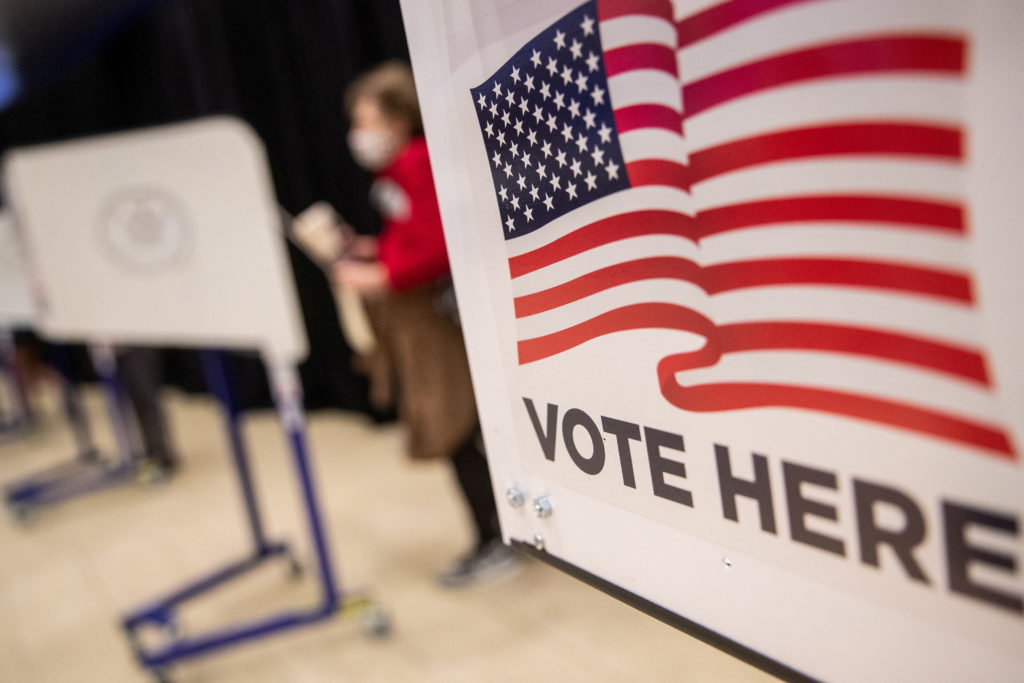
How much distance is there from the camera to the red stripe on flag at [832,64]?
0.42 m

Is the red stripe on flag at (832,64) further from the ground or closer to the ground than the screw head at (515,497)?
further from the ground

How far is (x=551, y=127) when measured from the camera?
641 millimetres

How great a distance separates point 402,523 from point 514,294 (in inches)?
91.9

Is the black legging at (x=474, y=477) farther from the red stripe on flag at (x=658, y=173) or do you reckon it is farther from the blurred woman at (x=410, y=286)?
the red stripe on flag at (x=658, y=173)

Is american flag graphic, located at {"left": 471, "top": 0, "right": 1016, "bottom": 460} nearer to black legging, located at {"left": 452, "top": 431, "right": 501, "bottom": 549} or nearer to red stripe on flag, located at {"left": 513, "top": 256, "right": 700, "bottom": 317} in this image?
red stripe on flag, located at {"left": 513, "top": 256, "right": 700, "bottom": 317}

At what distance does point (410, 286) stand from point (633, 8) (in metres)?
1.62

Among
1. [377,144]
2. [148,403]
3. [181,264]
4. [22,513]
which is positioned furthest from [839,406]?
[22,513]

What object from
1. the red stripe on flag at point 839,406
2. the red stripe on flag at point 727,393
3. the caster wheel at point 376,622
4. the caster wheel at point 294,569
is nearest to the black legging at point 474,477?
the caster wheel at point 376,622

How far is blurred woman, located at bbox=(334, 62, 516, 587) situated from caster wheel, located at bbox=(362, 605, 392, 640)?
44 centimetres

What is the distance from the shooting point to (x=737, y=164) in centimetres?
52

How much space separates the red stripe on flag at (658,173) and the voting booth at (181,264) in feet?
4.83

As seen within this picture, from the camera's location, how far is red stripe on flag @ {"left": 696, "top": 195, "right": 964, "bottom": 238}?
441 millimetres

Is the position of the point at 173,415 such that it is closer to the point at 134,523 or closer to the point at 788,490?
the point at 134,523

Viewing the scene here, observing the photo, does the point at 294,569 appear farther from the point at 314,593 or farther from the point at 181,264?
the point at 181,264
